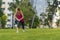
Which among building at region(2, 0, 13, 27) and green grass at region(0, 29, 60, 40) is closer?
green grass at region(0, 29, 60, 40)

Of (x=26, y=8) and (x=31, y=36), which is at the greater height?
(x=26, y=8)

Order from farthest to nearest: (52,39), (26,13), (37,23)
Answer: (37,23), (26,13), (52,39)

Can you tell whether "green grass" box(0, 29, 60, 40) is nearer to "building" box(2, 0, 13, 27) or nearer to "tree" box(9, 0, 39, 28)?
"tree" box(9, 0, 39, 28)

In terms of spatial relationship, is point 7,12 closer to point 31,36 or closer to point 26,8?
point 26,8

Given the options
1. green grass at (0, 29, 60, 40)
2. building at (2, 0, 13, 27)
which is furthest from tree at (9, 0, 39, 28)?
green grass at (0, 29, 60, 40)

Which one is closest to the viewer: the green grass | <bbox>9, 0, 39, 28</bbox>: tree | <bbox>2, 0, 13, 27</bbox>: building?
the green grass

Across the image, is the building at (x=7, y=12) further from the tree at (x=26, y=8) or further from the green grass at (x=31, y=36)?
the green grass at (x=31, y=36)

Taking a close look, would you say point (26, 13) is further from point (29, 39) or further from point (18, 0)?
point (29, 39)

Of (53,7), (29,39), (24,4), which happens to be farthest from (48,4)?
(29,39)

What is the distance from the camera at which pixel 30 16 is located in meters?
75.6

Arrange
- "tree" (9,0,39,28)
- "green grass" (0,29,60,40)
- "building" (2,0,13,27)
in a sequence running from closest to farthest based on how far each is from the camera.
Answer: "green grass" (0,29,60,40)
"tree" (9,0,39,28)
"building" (2,0,13,27)

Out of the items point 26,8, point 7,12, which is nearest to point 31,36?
point 26,8

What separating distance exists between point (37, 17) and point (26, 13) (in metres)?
13.7

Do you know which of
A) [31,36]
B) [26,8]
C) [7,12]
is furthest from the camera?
[7,12]
